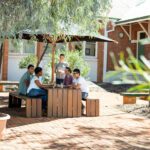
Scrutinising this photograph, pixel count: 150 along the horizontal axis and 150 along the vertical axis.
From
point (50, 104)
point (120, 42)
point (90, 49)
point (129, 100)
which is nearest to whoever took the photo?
point (50, 104)

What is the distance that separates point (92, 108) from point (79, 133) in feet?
8.63

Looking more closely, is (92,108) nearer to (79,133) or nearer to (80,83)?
(80,83)

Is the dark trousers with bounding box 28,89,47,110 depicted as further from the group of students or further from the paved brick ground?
the paved brick ground

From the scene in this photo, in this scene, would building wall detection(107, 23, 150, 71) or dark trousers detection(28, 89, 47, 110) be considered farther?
building wall detection(107, 23, 150, 71)

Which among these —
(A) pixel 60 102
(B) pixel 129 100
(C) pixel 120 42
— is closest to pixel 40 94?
(A) pixel 60 102

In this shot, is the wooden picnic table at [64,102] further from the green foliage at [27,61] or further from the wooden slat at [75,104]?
the green foliage at [27,61]

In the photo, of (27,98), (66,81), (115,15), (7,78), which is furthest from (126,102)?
(115,15)

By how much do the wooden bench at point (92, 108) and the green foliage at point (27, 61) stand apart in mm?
10302

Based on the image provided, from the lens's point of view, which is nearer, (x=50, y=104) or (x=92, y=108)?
(x=50, y=104)

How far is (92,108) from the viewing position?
34.7 ft

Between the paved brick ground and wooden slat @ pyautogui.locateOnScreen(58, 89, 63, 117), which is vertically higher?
wooden slat @ pyautogui.locateOnScreen(58, 89, 63, 117)

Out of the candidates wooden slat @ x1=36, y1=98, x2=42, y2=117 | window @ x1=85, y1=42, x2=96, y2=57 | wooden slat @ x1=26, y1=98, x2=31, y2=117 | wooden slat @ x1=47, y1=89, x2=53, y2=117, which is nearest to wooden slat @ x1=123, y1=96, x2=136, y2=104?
wooden slat @ x1=47, y1=89, x2=53, y2=117

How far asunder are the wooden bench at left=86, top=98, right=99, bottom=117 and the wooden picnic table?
276 mm

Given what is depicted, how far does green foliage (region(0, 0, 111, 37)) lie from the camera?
8.14m
